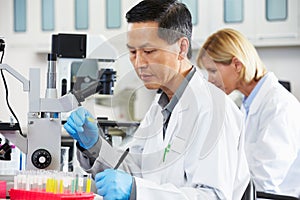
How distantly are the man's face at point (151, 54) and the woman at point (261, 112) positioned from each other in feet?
2.03

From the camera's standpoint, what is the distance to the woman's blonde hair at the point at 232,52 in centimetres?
245

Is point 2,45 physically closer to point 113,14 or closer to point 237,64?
point 237,64

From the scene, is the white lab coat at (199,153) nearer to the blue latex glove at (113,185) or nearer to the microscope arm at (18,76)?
the blue latex glove at (113,185)

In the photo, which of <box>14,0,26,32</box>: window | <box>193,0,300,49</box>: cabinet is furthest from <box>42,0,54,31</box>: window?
<box>193,0,300,49</box>: cabinet

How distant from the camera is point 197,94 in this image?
152 cm

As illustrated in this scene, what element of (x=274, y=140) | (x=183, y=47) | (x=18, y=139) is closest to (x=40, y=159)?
(x=18, y=139)

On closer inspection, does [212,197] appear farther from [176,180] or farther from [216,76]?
[216,76]

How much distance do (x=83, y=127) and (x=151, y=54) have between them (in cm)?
26

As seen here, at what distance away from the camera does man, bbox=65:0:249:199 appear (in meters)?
1.41

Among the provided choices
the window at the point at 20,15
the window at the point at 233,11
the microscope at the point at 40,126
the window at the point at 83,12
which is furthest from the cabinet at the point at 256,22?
the microscope at the point at 40,126

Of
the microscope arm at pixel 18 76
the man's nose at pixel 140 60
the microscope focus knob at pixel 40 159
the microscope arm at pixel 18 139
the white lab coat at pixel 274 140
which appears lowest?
the white lab coat at pixel 274 140

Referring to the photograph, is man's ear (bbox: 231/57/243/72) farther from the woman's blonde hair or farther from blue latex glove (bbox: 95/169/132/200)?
blue latex glove (bbox: 95/169/132/200)

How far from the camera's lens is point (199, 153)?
1439 millimetres

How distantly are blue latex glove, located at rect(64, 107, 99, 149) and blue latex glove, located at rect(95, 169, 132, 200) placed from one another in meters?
0.20
